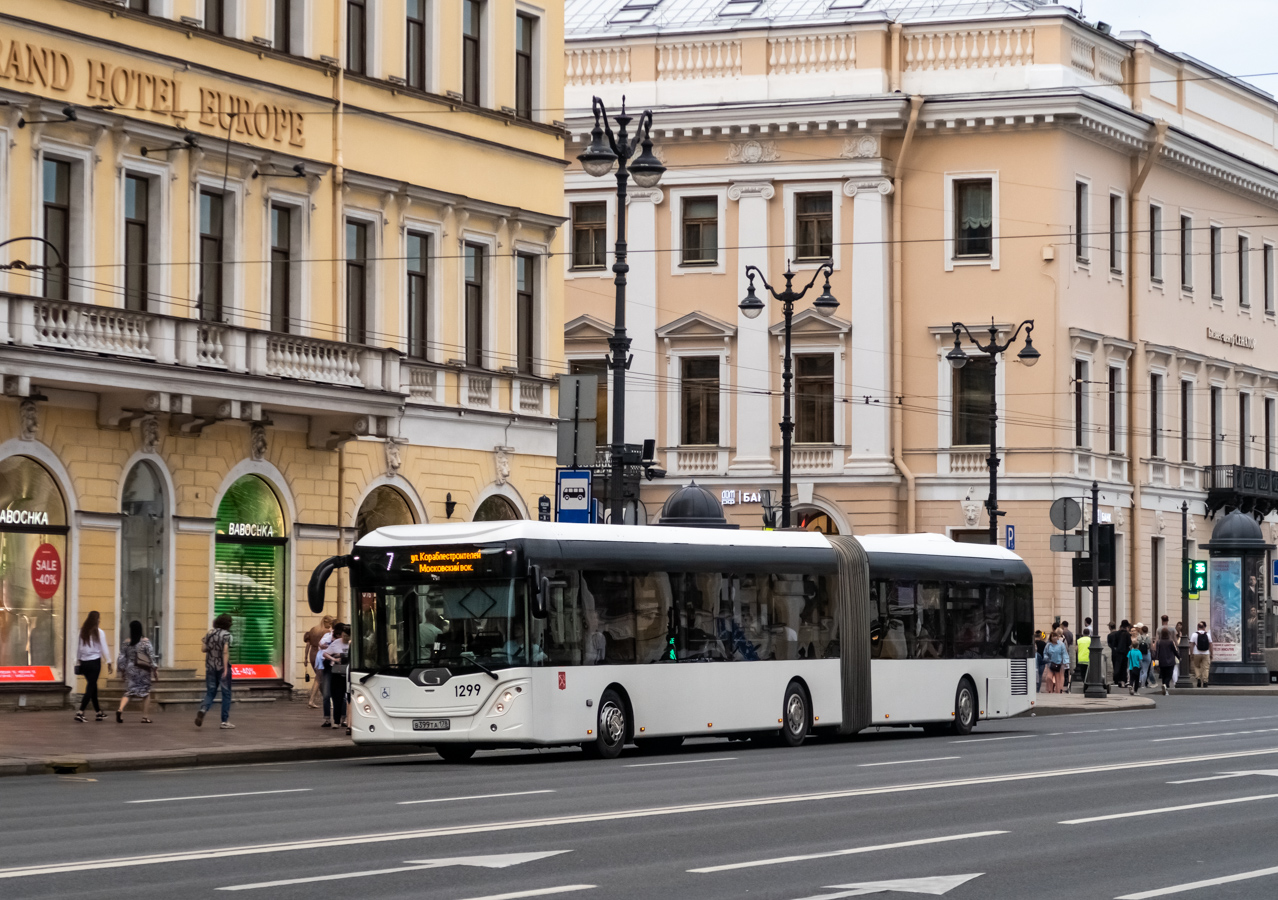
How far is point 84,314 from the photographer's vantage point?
111ft

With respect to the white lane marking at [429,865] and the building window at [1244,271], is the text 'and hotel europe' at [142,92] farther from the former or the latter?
the building window at [1244,271]

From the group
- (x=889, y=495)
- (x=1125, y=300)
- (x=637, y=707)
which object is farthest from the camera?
(x=1125, y=300)

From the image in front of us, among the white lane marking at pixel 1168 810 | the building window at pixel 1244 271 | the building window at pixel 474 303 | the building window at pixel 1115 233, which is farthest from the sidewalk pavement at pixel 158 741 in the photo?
the building window at pixel 1244 271

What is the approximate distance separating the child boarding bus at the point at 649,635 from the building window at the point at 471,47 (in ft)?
43.1

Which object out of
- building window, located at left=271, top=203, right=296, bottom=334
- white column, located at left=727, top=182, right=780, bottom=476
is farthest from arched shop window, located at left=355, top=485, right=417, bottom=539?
white column, located at left=727, top=182, right=780, bottom=476

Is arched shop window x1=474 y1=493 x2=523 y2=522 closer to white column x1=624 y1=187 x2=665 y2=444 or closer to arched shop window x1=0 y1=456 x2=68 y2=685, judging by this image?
arched shop window x1=0 y1=456 x2=68 y2=685

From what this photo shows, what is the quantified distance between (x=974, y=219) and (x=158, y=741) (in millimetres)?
38951

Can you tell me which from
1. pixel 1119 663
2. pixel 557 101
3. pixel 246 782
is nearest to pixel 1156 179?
pixel 1119 663

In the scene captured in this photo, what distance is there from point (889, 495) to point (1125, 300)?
383 inches

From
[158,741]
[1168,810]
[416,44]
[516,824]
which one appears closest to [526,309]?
[416,44]

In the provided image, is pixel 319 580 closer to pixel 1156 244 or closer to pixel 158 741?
pixel 158 741

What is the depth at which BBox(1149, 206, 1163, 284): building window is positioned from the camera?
68.6 meters

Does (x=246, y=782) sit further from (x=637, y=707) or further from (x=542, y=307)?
(x=542, y=307)

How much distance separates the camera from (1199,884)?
13.8 meters
